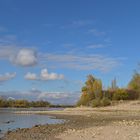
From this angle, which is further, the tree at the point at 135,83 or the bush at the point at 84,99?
the bush at the point at 84,99

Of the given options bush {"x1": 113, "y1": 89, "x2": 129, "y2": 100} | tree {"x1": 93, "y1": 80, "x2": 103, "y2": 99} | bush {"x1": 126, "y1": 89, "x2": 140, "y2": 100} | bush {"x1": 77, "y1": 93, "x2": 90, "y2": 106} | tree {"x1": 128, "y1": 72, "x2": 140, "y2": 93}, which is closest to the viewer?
bush {"x1": 126, "y1": 89, "x2": 140, "y2": 100}

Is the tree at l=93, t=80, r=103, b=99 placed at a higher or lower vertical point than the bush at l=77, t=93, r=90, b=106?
higher

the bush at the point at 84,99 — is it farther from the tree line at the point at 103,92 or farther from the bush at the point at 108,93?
the bush at the point at 108,93

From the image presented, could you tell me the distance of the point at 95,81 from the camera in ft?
436

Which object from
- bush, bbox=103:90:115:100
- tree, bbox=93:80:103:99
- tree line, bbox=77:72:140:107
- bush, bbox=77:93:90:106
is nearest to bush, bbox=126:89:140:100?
tree line, bbox=77:72:140:107

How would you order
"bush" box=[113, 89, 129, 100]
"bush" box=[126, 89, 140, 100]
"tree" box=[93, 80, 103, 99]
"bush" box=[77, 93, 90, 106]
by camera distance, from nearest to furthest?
"bush" box=[126, 89, 140, 100] < "bush" box=[113, 89, 129, 100] < "tree" box=[93, 80, 103, 99] < "bush" box=[77, 93, 90, 106]

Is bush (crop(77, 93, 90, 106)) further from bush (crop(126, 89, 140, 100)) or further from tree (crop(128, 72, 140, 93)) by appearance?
tree (crop(128, 72, 140, 93))

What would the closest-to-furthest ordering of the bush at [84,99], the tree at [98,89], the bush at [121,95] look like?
1. the bush at [121,95]
2. the tree at [98,89]
3. the bush at [84,99]

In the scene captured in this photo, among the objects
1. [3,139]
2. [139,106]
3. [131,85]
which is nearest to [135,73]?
[131,85]

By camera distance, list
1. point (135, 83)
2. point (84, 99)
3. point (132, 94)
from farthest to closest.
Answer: point (84, 99) < point (135, 83) < point (132, 94)

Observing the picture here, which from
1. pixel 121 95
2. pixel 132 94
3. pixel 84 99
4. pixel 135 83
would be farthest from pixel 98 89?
pixel 135 83

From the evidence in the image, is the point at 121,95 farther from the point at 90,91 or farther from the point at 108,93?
the point at 90,91

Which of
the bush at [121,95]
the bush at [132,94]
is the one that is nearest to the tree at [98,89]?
the bush at [121,95]

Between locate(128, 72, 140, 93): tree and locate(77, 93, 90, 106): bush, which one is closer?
locate(128, 72, 140, 93): tree
